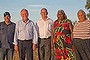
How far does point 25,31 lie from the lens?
9734 mm

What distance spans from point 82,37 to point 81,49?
1.47 ft

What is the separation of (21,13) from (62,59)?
1.97 m

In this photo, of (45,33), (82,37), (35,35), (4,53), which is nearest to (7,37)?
(4,53)

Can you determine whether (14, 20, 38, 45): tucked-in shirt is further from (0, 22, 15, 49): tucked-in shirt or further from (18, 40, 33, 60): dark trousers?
(0, 22, 15, 49): tucked-in shirt

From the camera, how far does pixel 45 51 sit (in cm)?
1005

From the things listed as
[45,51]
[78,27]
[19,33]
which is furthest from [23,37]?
[78,27]

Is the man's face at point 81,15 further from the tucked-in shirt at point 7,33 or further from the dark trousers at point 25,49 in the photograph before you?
the tucked-in shirt at point 7,33

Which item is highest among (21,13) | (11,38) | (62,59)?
(21,13)

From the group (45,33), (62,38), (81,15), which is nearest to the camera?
(81,15)

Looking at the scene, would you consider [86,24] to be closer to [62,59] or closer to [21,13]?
[62,59]

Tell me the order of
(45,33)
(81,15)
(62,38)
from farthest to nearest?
(45,33), (62,38), (81,15)

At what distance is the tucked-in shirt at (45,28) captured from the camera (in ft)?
32.7

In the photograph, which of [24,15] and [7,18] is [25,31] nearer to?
[24,15]

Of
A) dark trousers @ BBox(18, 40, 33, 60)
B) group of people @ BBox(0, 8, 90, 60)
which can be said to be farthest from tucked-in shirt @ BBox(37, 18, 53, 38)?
dark trousers @ BBox(18, 40, 33, 60)
